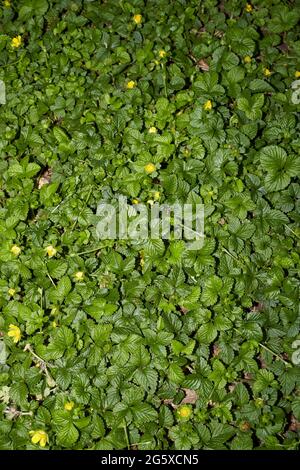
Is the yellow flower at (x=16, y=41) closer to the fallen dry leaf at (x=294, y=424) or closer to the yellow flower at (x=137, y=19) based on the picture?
the yellow flower at (x=137, y=19)

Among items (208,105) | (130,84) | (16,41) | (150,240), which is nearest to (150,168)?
(150,240)

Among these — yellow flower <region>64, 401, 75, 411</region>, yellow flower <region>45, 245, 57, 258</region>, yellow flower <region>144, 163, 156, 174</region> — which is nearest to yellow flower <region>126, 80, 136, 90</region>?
yellow flower <region>144, 163, 156, 174</region>

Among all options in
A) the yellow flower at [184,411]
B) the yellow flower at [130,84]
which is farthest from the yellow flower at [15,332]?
the yellow flower at [130,84]

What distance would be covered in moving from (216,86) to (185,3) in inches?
34.3

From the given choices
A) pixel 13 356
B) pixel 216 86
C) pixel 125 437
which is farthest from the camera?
pixel 216 86

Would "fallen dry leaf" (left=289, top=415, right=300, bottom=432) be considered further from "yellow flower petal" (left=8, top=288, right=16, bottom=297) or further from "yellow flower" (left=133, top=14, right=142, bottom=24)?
"yellow flower" (left=133, top=14, right=142, bottom=24)

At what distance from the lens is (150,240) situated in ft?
7.55

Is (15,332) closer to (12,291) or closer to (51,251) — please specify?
(12,291)

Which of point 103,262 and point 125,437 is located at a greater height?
point 103,262

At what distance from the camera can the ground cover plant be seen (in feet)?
7.02
